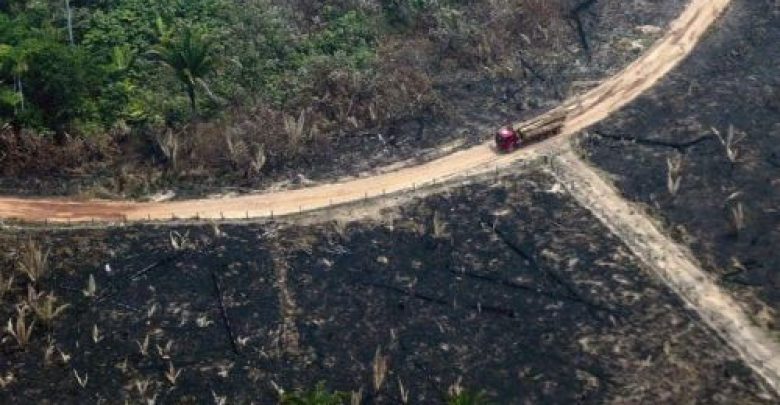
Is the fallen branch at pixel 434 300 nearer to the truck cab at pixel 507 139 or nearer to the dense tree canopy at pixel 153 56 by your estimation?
the truck cab at pixel 507 139

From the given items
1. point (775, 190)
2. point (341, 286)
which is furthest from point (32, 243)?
point (775, 190)

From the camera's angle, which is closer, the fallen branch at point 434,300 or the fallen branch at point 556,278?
the fallen branch at point 556,278

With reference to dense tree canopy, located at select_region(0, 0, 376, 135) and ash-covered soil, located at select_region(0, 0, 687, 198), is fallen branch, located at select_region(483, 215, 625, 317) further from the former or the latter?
dense tree canopy, located at select_region(0, 0, 376, 135)

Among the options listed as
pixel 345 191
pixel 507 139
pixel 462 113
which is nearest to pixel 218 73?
pixel 345 191

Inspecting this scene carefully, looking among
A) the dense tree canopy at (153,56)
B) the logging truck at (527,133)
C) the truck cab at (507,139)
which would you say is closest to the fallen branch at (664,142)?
the logging truck at (527,133)

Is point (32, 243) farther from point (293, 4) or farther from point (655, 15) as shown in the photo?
point (655, 15)
